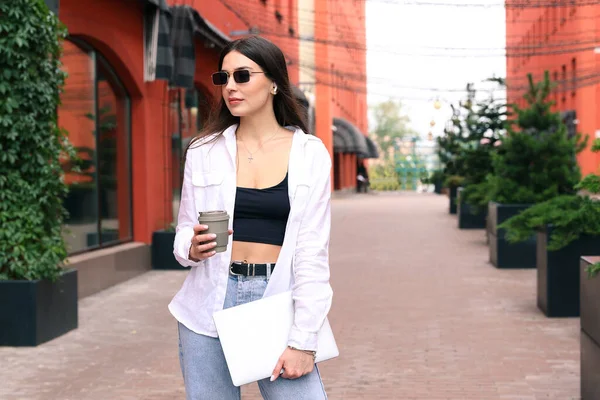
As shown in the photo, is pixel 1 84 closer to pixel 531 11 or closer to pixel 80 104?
pixel 80 104

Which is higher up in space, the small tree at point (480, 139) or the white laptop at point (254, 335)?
the small tree at point (480, 139)

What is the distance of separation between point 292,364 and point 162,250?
10731 mm

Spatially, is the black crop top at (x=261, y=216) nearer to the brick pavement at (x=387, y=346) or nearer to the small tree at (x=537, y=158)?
the brick pavement at (x=387, y=346)

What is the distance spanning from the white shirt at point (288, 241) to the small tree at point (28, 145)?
5060 mm

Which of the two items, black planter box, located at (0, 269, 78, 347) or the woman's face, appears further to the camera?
black planter box, located at (0, 269, 78, 347)

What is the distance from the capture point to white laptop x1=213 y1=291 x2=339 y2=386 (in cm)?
281

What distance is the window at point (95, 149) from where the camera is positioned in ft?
36.2

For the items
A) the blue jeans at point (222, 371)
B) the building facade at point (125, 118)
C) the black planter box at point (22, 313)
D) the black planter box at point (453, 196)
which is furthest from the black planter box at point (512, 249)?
the black planter box at point (453, 196)

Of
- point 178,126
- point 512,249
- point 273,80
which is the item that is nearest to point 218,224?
point 273,80

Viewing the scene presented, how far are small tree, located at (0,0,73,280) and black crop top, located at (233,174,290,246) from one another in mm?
5186

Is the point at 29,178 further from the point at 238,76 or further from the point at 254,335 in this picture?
the point at 254,335

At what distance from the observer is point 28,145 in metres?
7.81

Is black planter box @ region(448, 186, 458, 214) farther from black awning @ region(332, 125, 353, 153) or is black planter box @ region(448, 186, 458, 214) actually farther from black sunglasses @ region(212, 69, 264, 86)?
black sunglasses @ region(212, 69, 264, 86)

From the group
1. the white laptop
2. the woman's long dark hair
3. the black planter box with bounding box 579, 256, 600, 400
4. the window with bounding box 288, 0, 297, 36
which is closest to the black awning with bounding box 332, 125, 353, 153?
the window with bounding box 288, 0, 297, 36
